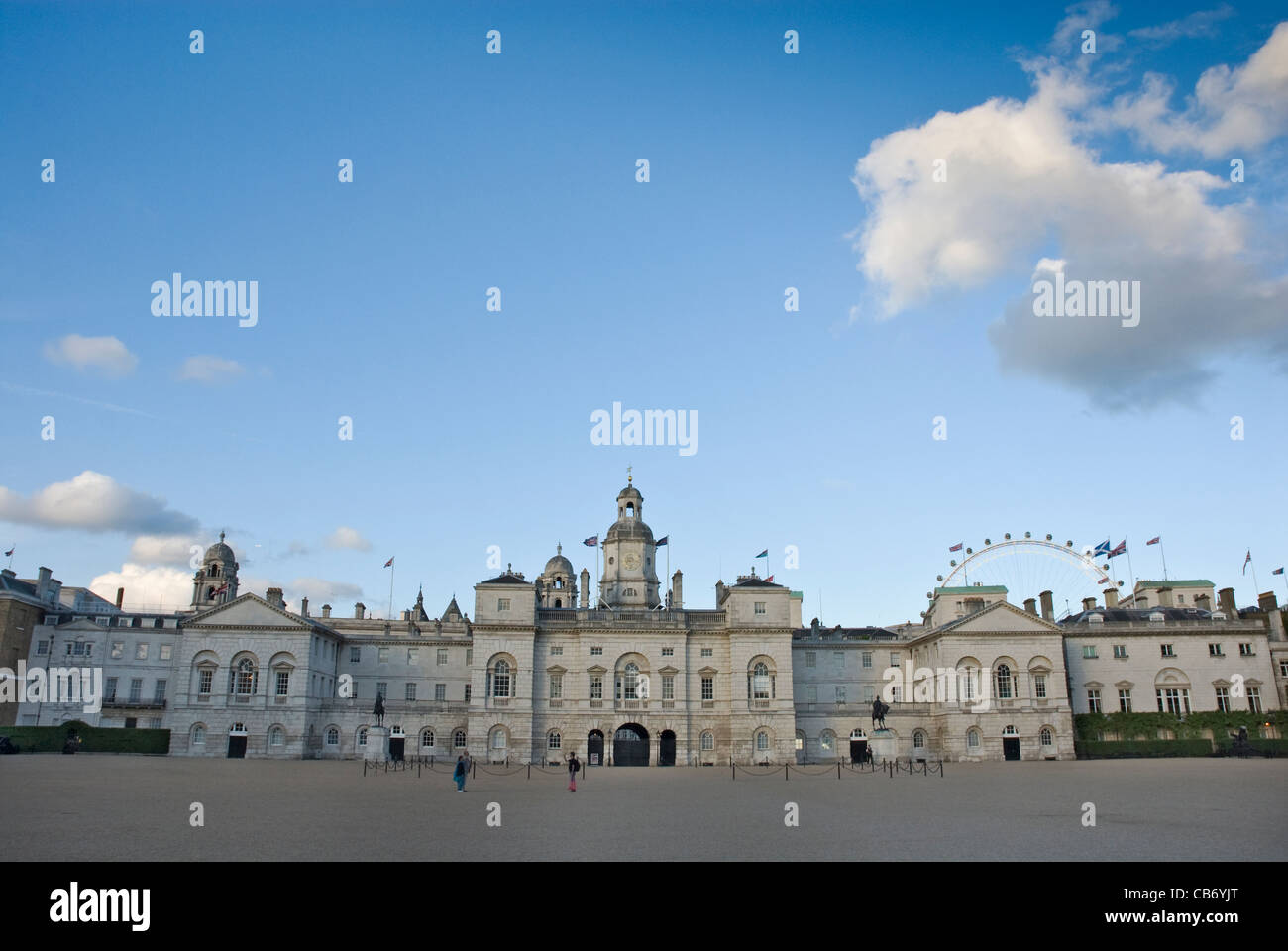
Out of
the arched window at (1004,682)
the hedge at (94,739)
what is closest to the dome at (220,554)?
the hedge at (94,739)

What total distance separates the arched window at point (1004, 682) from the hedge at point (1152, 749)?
21.9 feet

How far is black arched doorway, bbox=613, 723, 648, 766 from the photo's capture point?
2430 inches

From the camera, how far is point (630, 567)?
255 ft

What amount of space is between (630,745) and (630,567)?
18419 mm

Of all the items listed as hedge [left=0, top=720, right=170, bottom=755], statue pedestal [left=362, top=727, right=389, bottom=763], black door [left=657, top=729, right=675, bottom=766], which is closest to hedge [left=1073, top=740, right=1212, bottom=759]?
black door [left=657, top=729, right=675, bottom=766]

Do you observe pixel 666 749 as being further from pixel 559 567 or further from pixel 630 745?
pixel 559 567

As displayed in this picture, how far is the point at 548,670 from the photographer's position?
62.7 meters

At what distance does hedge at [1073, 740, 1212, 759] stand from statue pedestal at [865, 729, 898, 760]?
20836mm

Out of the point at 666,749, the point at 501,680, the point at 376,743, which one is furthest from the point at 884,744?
the point at 376,743

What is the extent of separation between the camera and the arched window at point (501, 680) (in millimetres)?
61625
